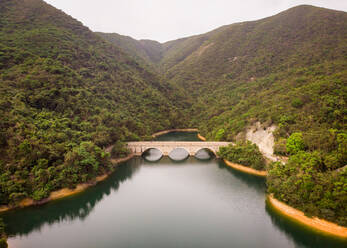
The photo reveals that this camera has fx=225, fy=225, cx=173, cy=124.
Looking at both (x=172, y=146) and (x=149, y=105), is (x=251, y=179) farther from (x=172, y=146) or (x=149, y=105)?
(x=149, y=105)

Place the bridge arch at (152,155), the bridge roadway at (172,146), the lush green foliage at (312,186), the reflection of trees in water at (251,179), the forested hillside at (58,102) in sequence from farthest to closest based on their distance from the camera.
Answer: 1. the bridge arch at (152,155)
2. the bridge roadway at (172,146)
3. the reflection of trees in water at (251,179)
4. the forested hillside at (58,102)
5. the lush green foliage at (312,186)

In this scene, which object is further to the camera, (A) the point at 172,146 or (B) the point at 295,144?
(A) the point at 172,146

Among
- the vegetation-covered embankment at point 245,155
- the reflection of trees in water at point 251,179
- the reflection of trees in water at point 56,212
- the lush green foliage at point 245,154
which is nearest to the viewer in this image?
the reflection of trees in water at point 56,212

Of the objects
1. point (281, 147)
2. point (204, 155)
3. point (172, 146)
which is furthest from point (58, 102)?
point (281, 147)

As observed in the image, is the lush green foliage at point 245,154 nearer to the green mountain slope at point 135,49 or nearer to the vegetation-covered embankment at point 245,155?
the vegetation-covered embankment at point 245,155

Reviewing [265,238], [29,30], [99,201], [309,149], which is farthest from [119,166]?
[29,30]

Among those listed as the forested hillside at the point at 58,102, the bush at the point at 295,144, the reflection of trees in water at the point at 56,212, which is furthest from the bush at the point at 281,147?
the forested hillside at the point at 58,102

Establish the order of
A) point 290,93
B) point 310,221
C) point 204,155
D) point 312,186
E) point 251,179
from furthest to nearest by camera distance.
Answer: point 204,155 → point 290,93 → point 251,179 → point 312,186 → point 310,221
